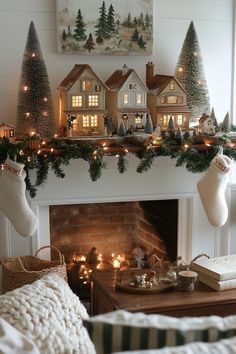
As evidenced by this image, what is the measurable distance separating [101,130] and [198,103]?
2.18ft

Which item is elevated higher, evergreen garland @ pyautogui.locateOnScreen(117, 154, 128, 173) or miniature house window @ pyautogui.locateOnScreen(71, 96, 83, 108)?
miniature house window @ pyautogui.locateOnScreen(71, 96, 83, 108)

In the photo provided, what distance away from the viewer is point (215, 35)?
3.29 metres

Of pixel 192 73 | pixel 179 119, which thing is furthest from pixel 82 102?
pixel 192 73

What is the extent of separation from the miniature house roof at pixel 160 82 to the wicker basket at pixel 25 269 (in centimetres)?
115

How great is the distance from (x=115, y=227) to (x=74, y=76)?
1.12 m

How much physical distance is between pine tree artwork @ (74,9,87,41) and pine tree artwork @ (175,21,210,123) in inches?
23.9

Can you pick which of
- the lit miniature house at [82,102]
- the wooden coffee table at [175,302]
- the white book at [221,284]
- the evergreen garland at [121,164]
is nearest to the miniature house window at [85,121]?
the lit miniature house at [82,102]

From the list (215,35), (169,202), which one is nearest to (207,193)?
(169,202)

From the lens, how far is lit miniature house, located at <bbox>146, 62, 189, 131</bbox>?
3047 millimetres

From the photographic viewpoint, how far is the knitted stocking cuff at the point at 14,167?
2674 millimetres

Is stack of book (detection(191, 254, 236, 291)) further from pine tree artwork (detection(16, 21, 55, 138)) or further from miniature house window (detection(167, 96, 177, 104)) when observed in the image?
pine tree artwork (detection(16, 21, 55, 138))

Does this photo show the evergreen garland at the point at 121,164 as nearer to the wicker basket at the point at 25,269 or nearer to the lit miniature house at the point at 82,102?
the lit miniature house at the point at 82,102

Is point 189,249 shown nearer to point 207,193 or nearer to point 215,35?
point 207,193

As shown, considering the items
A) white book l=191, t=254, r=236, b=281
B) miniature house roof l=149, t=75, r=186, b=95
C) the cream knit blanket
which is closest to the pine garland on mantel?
miniature house roof l=149, t=75, r=186, b=95
